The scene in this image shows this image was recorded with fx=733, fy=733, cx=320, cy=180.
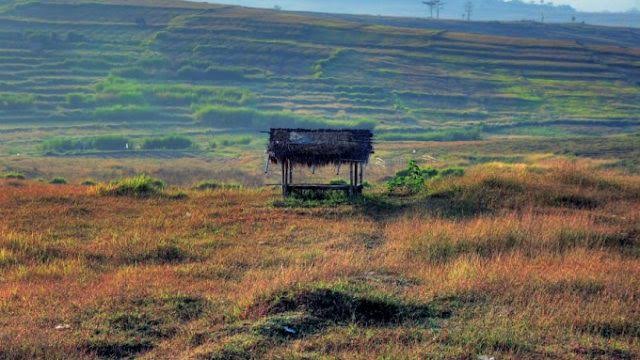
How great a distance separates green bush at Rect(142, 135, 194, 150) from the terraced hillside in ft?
37.3

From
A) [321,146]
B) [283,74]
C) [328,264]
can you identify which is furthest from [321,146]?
[283,74]

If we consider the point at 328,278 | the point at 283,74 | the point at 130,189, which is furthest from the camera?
the point at 283,74

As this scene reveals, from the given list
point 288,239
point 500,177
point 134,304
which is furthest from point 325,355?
point 500,177

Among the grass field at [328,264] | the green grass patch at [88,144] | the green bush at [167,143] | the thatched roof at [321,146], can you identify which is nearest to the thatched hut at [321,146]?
the thatched roof at [321,146]

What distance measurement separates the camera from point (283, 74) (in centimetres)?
8969


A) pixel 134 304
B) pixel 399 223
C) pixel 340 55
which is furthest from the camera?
pixel 340 55

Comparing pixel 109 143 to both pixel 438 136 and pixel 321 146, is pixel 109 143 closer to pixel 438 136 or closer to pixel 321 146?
pixel 438 136

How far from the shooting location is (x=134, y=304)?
10219 millimetres

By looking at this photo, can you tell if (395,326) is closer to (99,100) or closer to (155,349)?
(155,349)

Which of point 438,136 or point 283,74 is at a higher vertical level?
point 283,74

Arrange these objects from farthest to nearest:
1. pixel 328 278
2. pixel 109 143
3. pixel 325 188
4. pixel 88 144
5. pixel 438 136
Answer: pixel 438 136, pixel 109 143, pixel 88 144, pixel 325 188, pixel 328 278

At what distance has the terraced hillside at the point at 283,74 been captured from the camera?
75.0 metres

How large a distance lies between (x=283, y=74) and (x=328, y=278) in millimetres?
79876

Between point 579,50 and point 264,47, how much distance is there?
4390 cm
